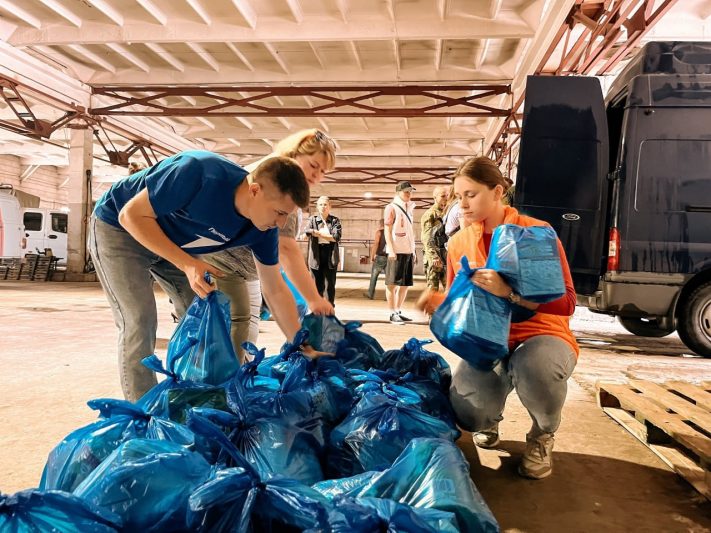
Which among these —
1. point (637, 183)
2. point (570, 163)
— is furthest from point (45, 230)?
point (637, 183)

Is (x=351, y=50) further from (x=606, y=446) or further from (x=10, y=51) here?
(x=606, y=446)

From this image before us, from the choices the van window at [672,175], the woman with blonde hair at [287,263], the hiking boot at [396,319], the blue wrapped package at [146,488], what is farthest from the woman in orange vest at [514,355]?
the hiking boot at [396,319]

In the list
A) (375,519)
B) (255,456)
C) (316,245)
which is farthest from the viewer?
(316,245)

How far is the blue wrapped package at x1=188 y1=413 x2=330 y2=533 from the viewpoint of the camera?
0.89 metres

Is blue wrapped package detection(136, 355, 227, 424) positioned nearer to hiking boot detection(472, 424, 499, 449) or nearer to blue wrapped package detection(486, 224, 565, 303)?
blue wrapped package detection(486, 224, 565, 303)

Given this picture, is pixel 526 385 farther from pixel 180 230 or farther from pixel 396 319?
pixel 396 319

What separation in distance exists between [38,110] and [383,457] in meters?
13.6

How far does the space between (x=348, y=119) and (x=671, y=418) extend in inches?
428

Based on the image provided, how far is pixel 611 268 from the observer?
4.31 meters

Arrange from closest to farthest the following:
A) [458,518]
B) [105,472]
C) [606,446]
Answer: [105,472], [458,518], [606,446]

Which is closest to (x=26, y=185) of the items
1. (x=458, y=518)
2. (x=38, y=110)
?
(x=38, y=110)

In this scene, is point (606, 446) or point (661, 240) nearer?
point (606, 446)

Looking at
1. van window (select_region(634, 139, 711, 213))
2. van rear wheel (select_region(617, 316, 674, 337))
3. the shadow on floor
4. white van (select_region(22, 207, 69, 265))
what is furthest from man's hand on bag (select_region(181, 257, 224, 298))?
white van (select_region(22, 207, 69, 265))

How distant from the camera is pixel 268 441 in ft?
4.50
